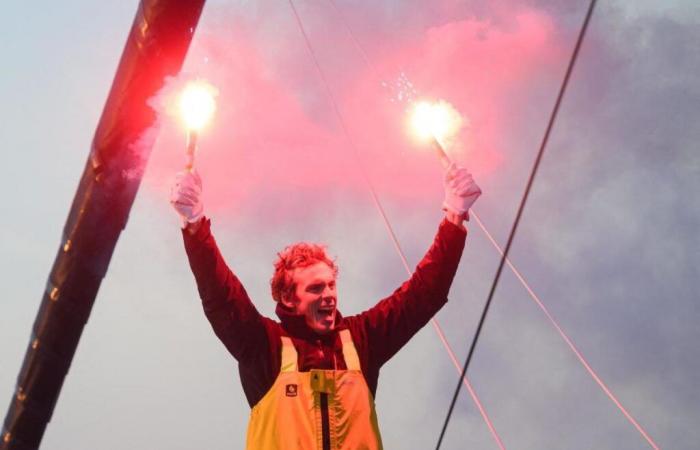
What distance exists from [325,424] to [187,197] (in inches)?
59.5

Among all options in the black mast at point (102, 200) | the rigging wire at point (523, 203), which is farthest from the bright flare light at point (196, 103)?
the rigging wire at point (523, 203)

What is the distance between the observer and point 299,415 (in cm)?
359

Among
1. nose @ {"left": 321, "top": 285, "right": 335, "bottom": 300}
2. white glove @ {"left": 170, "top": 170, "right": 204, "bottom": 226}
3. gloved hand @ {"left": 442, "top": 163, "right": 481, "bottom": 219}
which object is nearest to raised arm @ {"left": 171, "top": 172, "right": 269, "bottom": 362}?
white glove @ {"left": 170, "top": 170, "right": 204, "bottom": 226}

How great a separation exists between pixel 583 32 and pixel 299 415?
2.48 metres

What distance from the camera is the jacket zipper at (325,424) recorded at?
11.6ft

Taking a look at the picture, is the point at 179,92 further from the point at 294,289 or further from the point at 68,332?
the point at 68,332

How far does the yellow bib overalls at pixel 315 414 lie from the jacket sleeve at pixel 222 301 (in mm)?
253

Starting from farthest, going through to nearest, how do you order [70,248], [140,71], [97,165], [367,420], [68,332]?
[68,332], [70,248], [97,165], [140,71], [367,420]

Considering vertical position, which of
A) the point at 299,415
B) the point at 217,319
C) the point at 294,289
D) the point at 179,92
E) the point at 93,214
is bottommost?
the point at 299,415

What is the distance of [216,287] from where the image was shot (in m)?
3.85

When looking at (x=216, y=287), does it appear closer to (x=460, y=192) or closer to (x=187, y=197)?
(x=187, y=197)

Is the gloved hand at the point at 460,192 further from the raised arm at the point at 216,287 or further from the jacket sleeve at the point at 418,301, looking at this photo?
the raised arm at the point at 216,287

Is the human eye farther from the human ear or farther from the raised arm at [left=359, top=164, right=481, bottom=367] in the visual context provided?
the raised arm at [left=359, top=164, right=481, bottom=367]

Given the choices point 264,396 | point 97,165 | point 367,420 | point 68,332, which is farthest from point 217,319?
point 68,332
